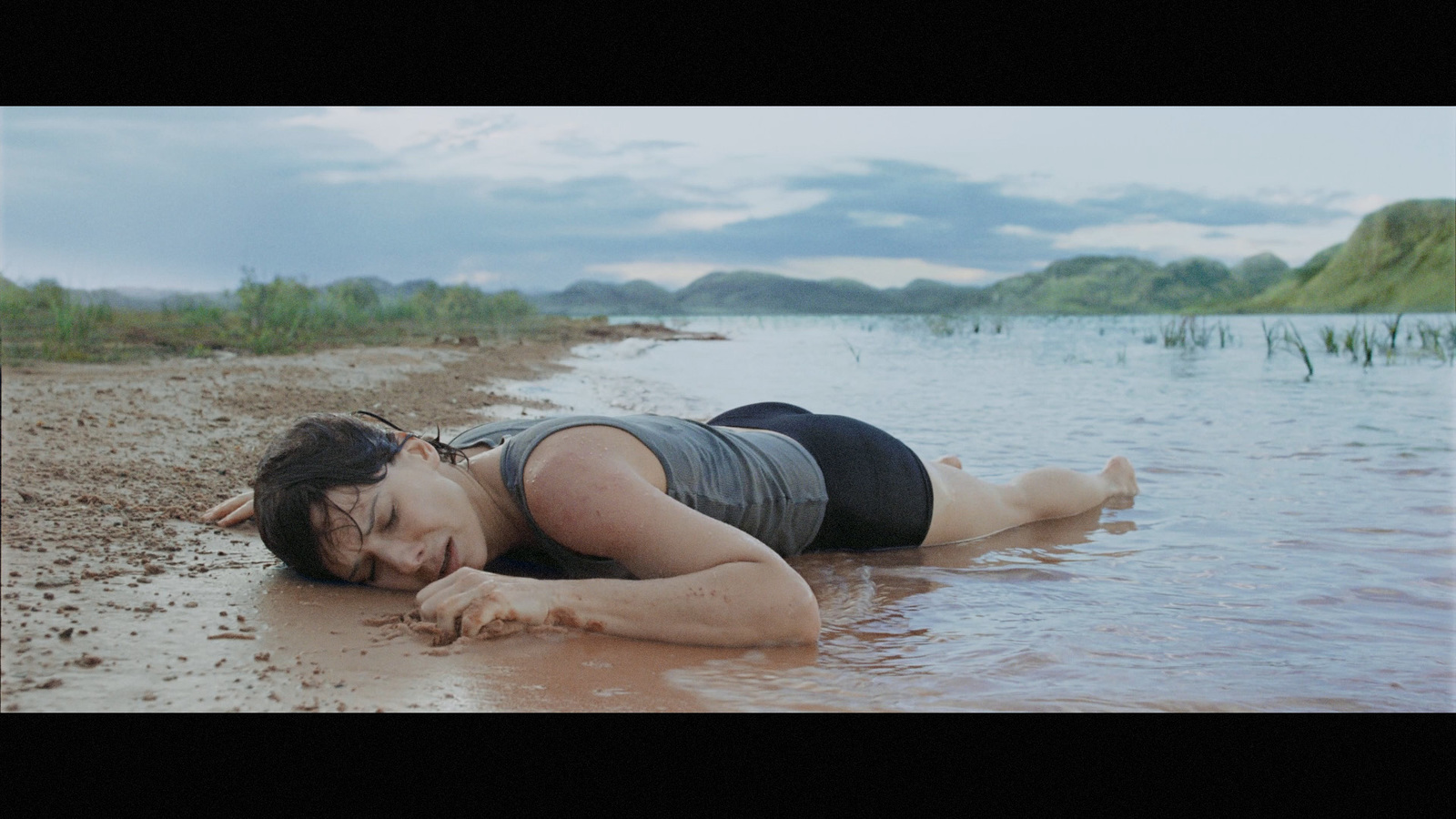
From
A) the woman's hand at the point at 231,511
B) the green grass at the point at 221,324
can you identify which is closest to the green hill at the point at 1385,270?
the green grass at the point at 221,324

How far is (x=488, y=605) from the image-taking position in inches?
79.9

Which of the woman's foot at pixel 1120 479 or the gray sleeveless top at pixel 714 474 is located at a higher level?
the gray sleeveless top at pixel 714 474

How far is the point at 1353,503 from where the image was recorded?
3932mm

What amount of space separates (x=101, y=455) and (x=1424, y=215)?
32.4 meters

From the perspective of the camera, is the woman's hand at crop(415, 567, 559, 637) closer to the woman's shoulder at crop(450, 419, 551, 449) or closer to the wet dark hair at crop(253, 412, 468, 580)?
the wet dark hair at crop(253, 412, 468, 580)

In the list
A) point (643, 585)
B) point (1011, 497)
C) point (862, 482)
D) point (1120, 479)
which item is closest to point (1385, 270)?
point (1120, 479)

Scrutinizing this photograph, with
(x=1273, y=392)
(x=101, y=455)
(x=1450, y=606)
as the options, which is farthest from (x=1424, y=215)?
(x=101, y=455)

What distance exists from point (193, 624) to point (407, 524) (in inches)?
19.0

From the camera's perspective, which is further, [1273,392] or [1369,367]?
[1369,367]

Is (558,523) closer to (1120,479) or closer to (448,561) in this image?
(448,561)

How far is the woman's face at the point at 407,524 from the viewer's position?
7.08 ft

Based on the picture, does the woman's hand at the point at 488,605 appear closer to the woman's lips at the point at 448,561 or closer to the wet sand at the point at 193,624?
the wet sand at the point at 193,624

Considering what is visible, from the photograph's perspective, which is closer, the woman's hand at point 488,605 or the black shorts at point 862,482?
the woman's hand at point 488,605

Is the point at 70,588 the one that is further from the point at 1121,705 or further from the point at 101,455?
the point at 1121,705
